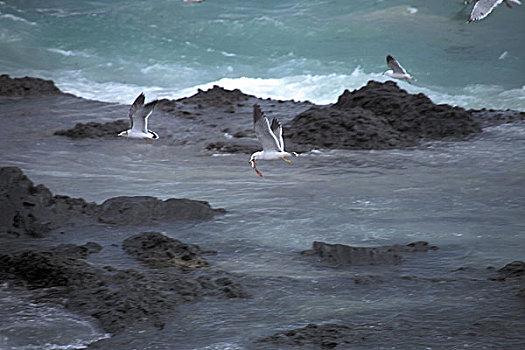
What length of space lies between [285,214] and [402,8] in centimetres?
1648

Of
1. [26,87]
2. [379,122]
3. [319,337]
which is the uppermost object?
[26,87]

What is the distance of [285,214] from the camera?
692cm

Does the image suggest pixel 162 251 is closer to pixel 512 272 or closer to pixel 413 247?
pixel 413 247

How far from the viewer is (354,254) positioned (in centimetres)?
555

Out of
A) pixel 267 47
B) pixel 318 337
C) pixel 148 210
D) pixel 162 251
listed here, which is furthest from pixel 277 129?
pixel 267 47

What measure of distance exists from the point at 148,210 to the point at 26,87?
24.4 ft

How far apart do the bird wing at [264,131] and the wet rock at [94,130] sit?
422 cm

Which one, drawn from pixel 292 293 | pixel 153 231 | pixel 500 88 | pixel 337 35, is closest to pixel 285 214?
pixel 153 231

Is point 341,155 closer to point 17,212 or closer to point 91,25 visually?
point 17,212

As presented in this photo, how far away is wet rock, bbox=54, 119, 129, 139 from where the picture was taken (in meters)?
10.5

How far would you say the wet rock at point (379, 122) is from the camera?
9992 millimetres

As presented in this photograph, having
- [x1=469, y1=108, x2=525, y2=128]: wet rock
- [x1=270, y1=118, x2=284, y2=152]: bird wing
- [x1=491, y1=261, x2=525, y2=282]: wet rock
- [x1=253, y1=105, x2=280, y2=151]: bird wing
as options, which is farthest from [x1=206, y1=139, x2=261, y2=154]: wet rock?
[x1=491, y1=261, x2=525, y2=282]: wet rock

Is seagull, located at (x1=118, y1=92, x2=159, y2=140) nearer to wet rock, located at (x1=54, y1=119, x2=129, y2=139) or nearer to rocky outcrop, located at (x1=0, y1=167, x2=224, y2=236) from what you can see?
wet rock, located at (x1=54, y1=119, x2=129, y2=139)

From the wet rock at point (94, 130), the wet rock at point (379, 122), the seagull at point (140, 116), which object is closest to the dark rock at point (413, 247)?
the seagull at point (140, 116)
